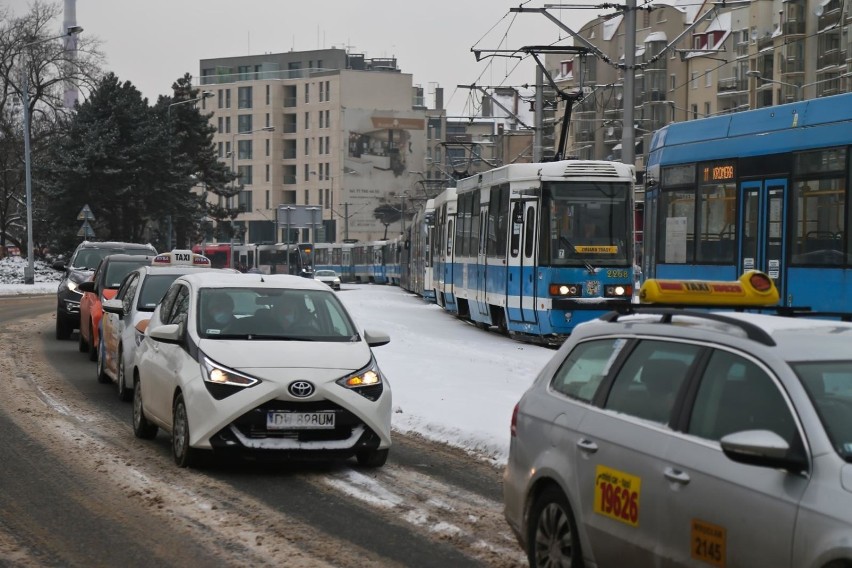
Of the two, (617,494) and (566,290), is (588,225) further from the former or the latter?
(617,494)

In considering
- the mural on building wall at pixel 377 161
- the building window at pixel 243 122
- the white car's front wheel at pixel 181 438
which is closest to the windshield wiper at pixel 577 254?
the white car's front wheel at pixel 181 438

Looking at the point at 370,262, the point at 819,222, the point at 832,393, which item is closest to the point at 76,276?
the point at 819,222

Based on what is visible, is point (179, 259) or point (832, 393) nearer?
point (832, 393)

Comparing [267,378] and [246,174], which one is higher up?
[246,174]

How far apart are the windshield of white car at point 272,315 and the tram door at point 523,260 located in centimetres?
1383

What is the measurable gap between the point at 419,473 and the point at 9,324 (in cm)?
2289

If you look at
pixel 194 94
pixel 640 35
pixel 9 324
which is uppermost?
pixel 640 35

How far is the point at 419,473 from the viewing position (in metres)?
10.9

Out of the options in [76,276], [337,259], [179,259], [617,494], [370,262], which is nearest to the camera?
[617,494]

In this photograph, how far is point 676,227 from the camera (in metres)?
21.5

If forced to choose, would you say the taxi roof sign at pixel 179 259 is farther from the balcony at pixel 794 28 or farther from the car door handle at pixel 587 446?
the balcony at pixel 794 28

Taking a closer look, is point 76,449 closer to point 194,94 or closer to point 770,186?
point 770,186

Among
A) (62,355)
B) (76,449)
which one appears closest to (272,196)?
(62,355)

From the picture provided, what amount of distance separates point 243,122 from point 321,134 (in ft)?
30.0
